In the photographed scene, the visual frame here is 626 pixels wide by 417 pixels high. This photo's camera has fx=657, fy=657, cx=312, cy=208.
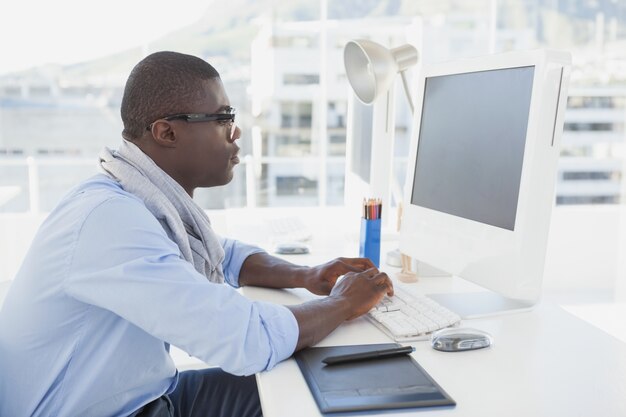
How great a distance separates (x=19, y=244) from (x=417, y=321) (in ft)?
13.2

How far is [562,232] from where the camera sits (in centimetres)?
486

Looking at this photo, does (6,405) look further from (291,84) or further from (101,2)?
(291,84)

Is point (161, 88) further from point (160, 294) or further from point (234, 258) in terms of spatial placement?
point (234, 258)

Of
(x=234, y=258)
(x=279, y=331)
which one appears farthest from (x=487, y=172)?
(x=234, y=258)

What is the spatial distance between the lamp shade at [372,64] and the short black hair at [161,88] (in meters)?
0.67

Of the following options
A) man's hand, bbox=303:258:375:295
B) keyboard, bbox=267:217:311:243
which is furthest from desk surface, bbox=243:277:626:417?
keyboard, bbox=267:217:311:243

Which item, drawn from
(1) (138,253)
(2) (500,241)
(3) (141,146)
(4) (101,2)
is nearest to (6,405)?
(1) (138,253)

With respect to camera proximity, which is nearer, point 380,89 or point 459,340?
point 459,340

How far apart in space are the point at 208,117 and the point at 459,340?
0.58m

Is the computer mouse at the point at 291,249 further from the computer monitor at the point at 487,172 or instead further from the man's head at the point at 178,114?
the man's head at the point at 178,114

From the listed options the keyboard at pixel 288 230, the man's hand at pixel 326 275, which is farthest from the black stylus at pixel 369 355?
the keyboard at pixel 288 230

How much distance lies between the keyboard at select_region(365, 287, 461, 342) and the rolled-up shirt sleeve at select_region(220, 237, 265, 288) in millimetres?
397

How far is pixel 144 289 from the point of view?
92cm

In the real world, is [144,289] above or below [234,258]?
above
